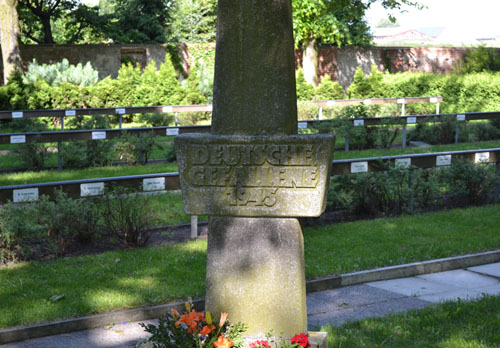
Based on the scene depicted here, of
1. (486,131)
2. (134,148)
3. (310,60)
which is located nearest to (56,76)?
(134,148)

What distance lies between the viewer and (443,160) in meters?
9.60

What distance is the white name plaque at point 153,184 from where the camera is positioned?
26.0ft

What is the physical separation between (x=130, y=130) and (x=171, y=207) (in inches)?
169

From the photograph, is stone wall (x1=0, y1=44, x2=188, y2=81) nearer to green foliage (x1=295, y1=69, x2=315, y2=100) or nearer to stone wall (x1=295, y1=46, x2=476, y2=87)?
green foliage (x1=295, y1=69, x2=315, y2=100)

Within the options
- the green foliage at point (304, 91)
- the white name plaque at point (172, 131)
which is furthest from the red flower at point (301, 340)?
the green foliage at point (304, 91)

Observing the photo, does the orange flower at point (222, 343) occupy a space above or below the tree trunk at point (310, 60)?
below

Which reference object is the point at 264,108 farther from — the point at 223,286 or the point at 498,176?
the point at 498,176

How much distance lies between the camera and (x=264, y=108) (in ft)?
12.7

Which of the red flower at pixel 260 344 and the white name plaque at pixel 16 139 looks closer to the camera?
the red flower at pixel 260 344

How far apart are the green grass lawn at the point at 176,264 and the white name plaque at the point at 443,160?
931mm

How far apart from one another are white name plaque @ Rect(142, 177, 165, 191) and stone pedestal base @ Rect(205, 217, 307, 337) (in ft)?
13.1

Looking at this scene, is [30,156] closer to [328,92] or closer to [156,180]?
[156,180]

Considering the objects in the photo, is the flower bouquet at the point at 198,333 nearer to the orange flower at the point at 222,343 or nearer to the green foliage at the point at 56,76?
the orange flower at the point at 222,343

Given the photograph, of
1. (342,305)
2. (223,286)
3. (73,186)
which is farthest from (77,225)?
A: (223,286)
